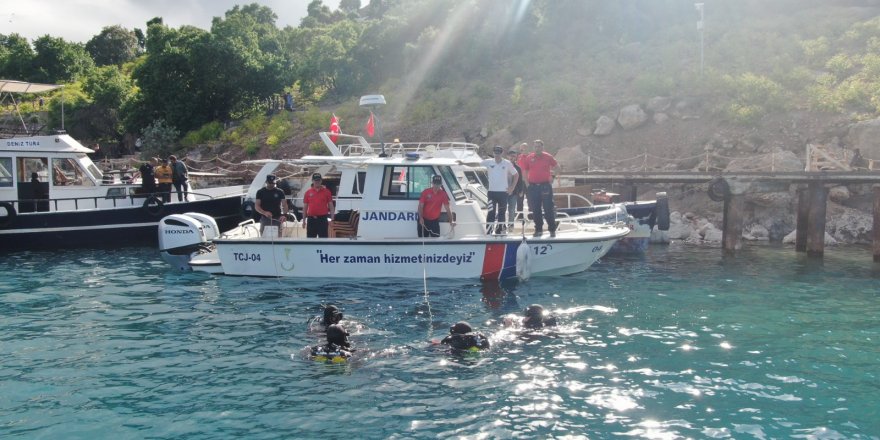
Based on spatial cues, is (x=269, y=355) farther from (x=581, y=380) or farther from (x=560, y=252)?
(x=560, y=252)

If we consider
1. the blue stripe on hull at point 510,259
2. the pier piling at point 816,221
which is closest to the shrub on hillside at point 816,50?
the pier piling at point 816,221

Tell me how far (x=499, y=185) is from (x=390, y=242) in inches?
99.4

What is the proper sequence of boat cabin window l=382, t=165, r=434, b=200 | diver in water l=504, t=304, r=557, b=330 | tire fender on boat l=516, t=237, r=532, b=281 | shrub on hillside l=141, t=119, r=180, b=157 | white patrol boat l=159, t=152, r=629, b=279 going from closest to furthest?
diver in water l=504, t=304, r=557, b=330 → tire fender on boat l=516, t=237, r=532, b=281 → white patrol boat l=159, t=152, r=629, b=279 → boat cabin window l=382, t=165, r=434, b=200 → shrub on hillside l=141, t=119, r=180, b=157

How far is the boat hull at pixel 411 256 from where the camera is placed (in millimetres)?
13508

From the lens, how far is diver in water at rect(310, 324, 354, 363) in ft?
29.3

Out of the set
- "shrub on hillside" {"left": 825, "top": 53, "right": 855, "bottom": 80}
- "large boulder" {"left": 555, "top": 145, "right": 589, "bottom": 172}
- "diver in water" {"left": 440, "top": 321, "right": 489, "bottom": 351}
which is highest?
"shrub on hillside" {"left": 825, "top": 53, "right": 855, "bottom": 80}

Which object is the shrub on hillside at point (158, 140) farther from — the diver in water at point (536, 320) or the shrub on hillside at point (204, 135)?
the diver in water at point (536, 320)

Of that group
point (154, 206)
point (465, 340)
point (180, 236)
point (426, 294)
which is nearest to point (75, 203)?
point (154, 206)

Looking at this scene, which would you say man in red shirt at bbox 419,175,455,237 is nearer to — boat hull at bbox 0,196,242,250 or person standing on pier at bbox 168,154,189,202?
boat hull at bbox 0,196,242,250

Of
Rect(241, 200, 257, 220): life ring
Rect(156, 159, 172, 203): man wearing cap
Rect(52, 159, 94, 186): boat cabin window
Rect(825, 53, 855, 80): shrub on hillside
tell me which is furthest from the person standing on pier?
Rect(825, 53, 855, 80): shrub on hillside

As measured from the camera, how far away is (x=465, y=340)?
9211 millimetres

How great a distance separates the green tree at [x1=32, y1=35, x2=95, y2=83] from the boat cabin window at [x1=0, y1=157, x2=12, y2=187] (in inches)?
1921

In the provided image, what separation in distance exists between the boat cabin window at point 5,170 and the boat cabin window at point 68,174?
1.13m

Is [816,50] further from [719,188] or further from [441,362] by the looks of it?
[441,362]
